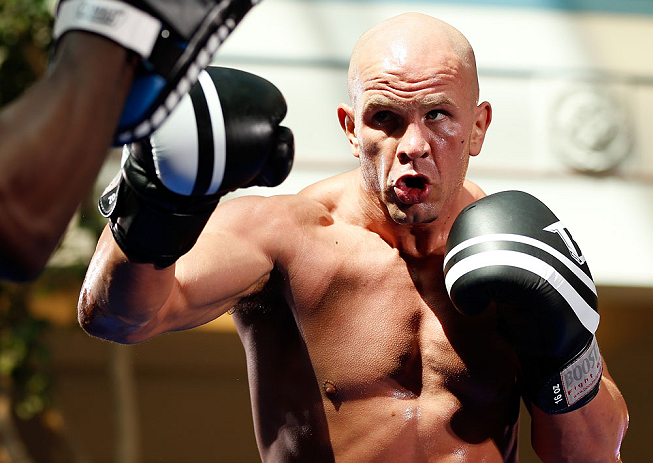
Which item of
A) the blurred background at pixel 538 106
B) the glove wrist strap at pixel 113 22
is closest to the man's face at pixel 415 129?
the glove wrist strap at pixel 113 22

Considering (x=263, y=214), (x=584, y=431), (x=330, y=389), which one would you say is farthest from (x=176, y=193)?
(x=584, y=431)

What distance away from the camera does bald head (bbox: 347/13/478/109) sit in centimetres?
152

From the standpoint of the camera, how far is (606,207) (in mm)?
4785

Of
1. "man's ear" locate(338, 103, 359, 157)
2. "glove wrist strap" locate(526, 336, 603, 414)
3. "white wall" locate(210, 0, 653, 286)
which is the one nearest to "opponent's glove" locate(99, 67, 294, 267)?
"man's ear" locate(338, 103, 359, 157)

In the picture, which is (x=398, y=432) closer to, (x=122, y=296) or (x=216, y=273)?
(x=216, y=273)

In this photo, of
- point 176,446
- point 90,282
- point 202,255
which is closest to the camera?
point 90,282

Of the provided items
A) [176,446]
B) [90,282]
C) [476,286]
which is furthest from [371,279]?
[176,446]

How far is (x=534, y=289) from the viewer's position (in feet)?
4.34

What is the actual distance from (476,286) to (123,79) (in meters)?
0.73

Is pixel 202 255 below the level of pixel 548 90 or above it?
above

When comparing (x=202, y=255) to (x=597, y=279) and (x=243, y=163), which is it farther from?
(x=597, y=279)

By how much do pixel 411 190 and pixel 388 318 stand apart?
25cm

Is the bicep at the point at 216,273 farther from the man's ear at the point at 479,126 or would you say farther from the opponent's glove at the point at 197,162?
the man's ear at the point at 479,126

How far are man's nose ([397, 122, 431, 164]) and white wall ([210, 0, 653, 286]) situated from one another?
10.7 feet
